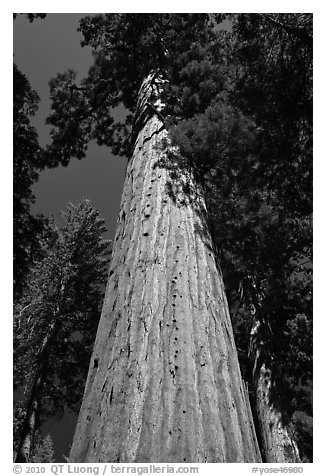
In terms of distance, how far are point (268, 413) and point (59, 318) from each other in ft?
24.2

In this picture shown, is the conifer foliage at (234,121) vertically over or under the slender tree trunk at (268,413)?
over

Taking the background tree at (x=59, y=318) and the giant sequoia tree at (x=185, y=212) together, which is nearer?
the giant sequoia tree at (x=185, y=212)

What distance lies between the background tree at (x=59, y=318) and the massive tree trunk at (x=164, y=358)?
995 centimetres

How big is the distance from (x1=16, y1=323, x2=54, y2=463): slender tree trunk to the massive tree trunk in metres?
9.11

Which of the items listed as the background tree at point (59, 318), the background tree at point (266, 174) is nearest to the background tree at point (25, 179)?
the background tree at point (59, 318)

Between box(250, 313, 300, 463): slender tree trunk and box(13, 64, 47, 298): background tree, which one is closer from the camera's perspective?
box(250, 313, 300, 463): slender tree trunk

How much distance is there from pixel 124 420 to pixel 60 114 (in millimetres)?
A: 7341

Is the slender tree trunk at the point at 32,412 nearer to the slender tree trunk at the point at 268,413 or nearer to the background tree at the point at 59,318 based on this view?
the background tree at the point at 59,318

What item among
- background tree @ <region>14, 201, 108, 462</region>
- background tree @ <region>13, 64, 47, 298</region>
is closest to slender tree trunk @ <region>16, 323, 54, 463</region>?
background tree @ <region>14, 201, 108, 462</region>

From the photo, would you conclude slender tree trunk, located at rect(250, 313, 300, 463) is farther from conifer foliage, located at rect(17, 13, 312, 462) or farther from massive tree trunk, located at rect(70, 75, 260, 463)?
massive tree trunk, located at rect(70, 75, 260, 463)

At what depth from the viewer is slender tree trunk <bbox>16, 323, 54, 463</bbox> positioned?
895 centimetres

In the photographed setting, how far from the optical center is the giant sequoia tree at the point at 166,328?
1418 millimetres

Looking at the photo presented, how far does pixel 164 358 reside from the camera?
1632 mm
